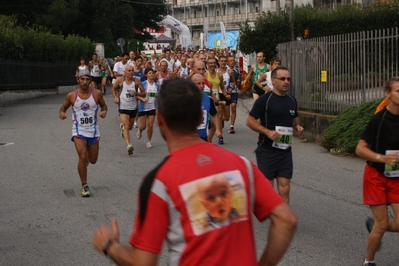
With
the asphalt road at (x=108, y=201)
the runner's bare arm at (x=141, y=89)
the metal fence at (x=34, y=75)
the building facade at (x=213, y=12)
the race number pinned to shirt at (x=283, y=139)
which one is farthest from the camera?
the building facade at (x=213, y=12)

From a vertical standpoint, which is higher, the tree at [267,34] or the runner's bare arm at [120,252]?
the tree at [267,34]

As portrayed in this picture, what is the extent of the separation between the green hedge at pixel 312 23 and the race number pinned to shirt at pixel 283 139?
19.7 meters

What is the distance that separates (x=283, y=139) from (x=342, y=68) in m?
8.34

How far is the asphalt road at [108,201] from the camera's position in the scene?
23.3ft

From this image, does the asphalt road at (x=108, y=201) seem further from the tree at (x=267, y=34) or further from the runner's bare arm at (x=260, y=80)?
the tree at (x=267, y=34)

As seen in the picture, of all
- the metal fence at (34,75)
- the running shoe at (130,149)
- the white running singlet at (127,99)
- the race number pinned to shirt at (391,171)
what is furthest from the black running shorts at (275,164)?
the metal fence at (34,75)

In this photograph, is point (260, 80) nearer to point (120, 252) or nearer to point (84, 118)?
point (84, 118)

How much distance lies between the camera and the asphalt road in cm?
710

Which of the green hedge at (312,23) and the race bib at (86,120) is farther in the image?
the green hedge at (312,23)

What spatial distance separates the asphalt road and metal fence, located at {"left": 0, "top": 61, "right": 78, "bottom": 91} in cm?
1151

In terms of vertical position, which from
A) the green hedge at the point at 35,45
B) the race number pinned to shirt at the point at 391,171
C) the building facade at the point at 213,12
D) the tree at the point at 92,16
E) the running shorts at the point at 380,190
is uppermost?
the building facade at the point at 213,12

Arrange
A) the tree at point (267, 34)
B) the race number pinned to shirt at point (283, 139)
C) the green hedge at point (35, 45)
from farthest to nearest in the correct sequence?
1. the green hedge at point (35, 45)
2. the tree at point (267, 34)
3. the race number pinned to shirt at point (283, 139)

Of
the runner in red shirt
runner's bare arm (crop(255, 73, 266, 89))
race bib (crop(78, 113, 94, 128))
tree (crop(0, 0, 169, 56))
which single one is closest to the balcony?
tree (crop(0, 0, 169, 56))

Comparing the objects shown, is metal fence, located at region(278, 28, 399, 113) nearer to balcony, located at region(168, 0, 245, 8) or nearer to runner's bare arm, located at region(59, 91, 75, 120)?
runner's bare arm, located at region(59, 91, 75, 120)
